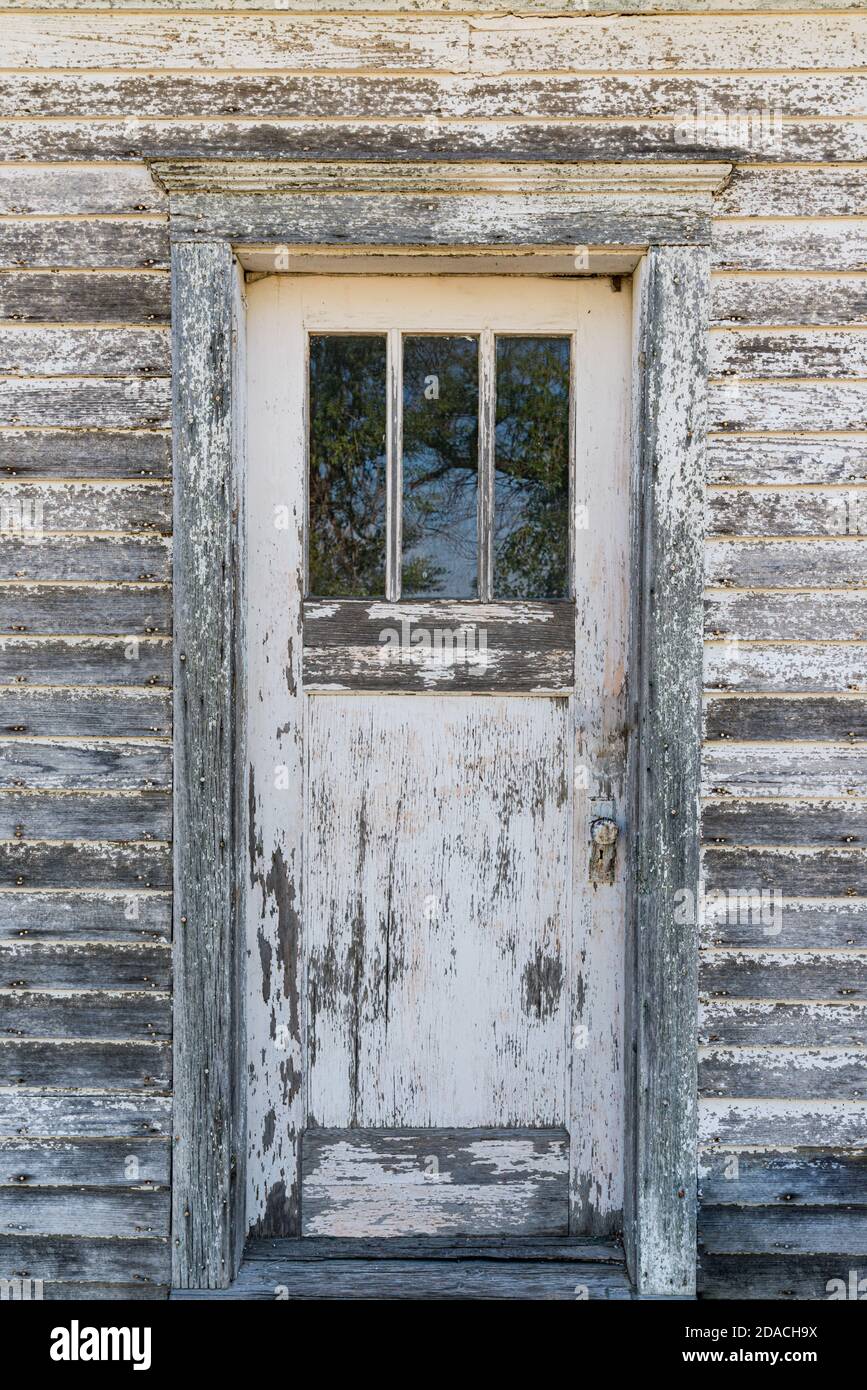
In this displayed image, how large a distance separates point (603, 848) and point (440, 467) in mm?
1024

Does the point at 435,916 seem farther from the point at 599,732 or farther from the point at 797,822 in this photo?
the point at 797,822

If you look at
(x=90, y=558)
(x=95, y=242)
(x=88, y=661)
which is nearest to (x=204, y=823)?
(x=88, y=661)

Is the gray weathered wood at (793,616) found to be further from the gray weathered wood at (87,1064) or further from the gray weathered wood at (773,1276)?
the gray weathered wood at (87,1064)

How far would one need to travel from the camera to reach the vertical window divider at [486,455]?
2414 mm

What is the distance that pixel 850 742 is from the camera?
234 centimetres

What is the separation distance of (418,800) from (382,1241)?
1.10 m

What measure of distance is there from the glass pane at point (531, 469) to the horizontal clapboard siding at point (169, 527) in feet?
1.19

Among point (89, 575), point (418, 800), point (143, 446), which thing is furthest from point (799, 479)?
point (89, 575)

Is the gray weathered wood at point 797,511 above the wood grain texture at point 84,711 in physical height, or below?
above

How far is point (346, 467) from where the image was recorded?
244 cm

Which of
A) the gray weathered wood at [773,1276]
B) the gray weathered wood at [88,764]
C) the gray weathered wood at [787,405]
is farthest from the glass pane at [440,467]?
the gray weathered wood at [773,1276]

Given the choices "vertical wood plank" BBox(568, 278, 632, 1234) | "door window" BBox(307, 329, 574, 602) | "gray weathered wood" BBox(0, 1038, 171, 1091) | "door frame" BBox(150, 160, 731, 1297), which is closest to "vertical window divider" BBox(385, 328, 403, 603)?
"door window" BBox(307, 329, 574, 602)

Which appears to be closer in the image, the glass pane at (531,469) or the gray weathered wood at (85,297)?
the gray weathered wood at (85,297)

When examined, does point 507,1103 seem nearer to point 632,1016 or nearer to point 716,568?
point 632,1016
